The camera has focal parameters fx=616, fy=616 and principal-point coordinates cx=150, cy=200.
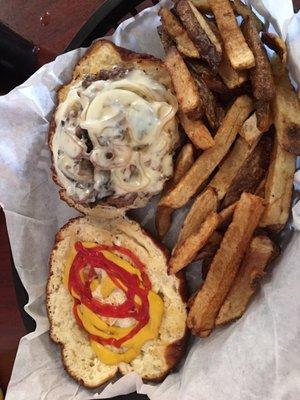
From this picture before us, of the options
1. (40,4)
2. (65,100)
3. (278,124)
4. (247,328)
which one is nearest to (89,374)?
(247,328)

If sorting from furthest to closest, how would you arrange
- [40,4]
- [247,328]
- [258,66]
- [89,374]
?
[40,4] < [89,374] < [247,328] < [258,66]

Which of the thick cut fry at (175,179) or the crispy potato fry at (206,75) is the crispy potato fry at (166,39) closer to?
the crispy potato fry at (206,75)

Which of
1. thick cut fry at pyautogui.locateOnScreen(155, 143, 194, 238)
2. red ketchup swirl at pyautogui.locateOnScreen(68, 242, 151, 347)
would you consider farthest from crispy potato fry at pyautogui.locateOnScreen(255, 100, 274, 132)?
red ketchup swirl at pyautogui.locateOnScreen(68, 242, 151, 347)

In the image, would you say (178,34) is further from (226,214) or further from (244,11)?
(226,214)

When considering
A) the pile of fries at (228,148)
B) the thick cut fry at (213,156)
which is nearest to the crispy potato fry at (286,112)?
the pile of fries at (228,148)

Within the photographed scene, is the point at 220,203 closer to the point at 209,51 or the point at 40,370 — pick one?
the point at 209,51

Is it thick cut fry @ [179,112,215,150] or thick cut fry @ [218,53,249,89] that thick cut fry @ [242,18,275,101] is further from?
thick cut fry @ [179,112,215,150]
